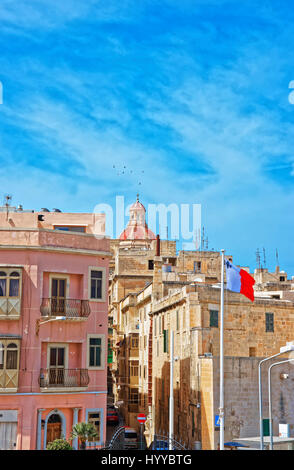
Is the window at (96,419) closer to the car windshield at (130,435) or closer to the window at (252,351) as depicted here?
the window at (252,351)

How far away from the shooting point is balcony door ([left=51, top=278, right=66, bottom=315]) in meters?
34.8

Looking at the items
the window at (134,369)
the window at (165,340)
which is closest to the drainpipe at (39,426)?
the window at (165,340)

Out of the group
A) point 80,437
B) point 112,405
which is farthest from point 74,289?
point 112,405

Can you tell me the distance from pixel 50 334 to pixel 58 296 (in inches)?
85.7

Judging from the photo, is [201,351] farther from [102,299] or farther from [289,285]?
[289,285]

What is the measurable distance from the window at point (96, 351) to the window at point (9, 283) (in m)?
4.90

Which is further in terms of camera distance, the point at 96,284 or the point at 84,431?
the point at 96,284

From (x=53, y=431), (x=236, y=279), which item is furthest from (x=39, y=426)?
(x=236, y=279)

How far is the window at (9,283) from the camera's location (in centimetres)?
3412

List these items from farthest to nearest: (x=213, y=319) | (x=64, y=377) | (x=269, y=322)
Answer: (x=269, y=322), (x=213, y=319), (x=64, y=377)

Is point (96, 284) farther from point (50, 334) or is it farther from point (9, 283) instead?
point (9, 283)

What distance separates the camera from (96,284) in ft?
120

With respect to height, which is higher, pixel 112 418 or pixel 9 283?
pixel 9 283

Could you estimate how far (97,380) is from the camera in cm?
3522
